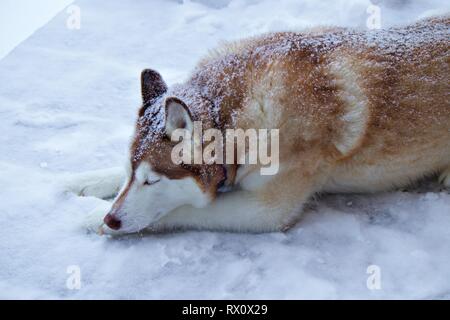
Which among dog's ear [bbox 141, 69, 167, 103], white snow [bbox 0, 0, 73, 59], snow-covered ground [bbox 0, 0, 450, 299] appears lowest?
snow-covered ground [bbox 0, 0, 450, 299]

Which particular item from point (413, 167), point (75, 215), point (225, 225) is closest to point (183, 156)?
point (225, 225)

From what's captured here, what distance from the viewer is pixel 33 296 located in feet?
8.14

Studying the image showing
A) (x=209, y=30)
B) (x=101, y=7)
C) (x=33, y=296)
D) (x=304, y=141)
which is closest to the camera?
(x=33, y=296)

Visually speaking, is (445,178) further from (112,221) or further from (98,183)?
(98,183)

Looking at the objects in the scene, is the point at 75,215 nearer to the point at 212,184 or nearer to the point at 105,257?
the point at 105,257

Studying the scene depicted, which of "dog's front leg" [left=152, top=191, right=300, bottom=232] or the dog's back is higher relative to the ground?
the dog's back

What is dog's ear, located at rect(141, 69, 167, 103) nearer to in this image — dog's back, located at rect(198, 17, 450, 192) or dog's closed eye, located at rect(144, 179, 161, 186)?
dog's back, located at rect(198, 17, 450, 192)

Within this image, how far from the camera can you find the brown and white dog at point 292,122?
8.59 ft

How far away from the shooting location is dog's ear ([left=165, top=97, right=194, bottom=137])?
2.42 meters

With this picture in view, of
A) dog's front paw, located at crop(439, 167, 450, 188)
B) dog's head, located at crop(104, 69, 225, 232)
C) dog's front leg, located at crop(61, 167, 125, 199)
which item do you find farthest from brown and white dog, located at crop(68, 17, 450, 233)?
dog's front leg, located at crop(61, 167, 125, 199)

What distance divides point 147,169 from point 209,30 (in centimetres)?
309

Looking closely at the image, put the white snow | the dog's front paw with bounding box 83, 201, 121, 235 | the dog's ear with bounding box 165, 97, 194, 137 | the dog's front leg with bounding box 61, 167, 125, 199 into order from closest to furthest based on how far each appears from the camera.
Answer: the dog's ear with bounding box 165, 97, 194, 137
the dog's front paw with bounding box 83, 201, 121, 235
the dog's front leg with bounding box 61, 167, 125, 199
the white snow

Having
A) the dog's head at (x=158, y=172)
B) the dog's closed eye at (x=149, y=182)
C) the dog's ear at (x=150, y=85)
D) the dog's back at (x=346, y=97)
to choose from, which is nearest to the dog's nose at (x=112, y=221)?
the dog's head at (x=158, y=172)

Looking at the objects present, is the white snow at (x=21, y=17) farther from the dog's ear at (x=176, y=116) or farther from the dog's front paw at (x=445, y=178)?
the dog's front paw at (x=445, y=178)
